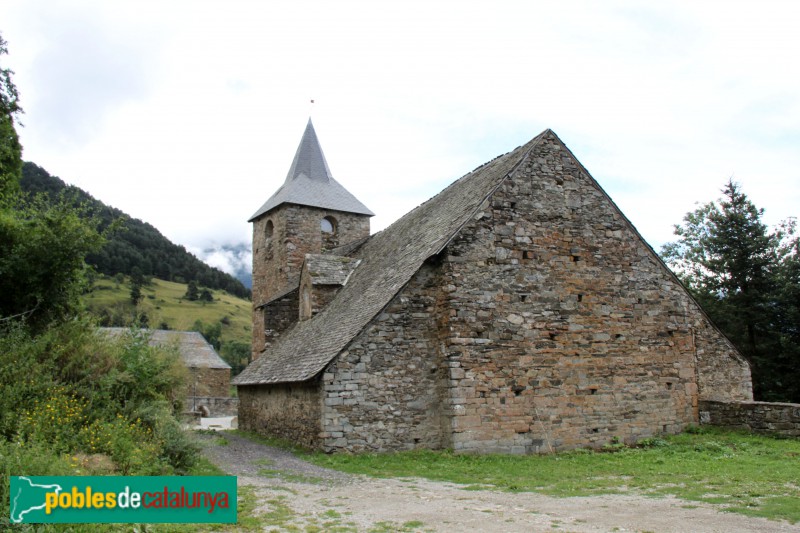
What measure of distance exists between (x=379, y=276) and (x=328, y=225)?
38.2ft

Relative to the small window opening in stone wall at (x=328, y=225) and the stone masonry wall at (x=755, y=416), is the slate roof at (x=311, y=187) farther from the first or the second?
the stone masonry wall at (x=755, y=416)

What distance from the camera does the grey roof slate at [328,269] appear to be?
2042cm

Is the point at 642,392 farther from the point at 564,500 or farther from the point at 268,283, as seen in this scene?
the point at 268,283

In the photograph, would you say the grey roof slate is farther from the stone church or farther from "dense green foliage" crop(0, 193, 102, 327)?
"dense green foliage" crop(0, 193, 102, 327)

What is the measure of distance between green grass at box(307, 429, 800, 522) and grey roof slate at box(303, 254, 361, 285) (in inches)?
307

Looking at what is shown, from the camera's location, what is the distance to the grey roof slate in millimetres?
20422

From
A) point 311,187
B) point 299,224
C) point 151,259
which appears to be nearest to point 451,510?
point 299,224

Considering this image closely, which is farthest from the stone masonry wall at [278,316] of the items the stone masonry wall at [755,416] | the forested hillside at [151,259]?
the forested hillside at [151,259]

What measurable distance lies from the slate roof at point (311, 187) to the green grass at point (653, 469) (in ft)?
54.3

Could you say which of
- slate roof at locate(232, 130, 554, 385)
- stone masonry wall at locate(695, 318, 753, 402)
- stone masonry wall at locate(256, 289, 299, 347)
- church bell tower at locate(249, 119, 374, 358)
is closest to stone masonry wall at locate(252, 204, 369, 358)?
church bell tower at locate(249, 119, 374, 358)

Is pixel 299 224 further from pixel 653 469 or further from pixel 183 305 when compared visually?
pixel 183 305

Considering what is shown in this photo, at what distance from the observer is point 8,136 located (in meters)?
13.9

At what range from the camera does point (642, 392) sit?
15.8 meters

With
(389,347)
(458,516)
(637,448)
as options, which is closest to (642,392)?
(637,448)
